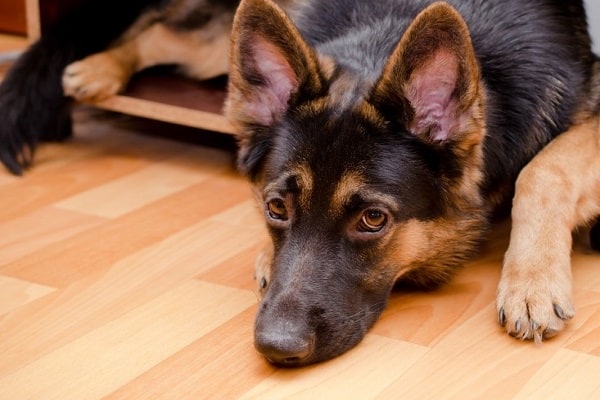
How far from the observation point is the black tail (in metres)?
3.33

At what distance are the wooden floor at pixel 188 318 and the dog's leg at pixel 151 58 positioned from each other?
39 centimetres

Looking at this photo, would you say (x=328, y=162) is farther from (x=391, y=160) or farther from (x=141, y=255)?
(x=141, y=255)

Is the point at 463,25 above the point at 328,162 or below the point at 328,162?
above

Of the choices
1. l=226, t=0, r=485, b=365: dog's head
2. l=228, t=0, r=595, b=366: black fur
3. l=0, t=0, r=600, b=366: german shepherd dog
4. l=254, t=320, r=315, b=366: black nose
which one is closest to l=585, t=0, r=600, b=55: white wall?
l=0, t=0, r=600, b=366: german shepherd dog

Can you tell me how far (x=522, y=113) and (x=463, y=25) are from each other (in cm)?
54

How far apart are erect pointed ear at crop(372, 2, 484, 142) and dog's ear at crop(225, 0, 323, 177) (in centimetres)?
19

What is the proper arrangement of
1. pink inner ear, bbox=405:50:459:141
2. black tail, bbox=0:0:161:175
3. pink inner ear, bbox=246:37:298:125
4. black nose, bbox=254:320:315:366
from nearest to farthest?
black nose, bbox=254:320:315:366, pink inner ear, bbox=405:50:459:141, pink inner ear, bbox=246:37:298:125, black tail, bbox=0:0:161:175

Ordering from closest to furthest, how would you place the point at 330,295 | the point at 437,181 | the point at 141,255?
the point at 330,295 → the point at 437,181 → the point at 141,255

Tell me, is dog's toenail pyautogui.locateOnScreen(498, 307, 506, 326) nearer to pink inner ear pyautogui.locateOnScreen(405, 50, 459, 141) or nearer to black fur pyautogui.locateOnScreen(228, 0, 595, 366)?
black fur pyautogui.locateOnScreen(228, 0, 595, 366)

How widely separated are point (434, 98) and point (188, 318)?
2.51 feet

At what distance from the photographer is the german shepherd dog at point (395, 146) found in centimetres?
196

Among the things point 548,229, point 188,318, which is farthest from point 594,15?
point 188,318

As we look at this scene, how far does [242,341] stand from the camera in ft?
6.68

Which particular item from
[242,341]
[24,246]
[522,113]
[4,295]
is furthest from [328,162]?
[24,246]
